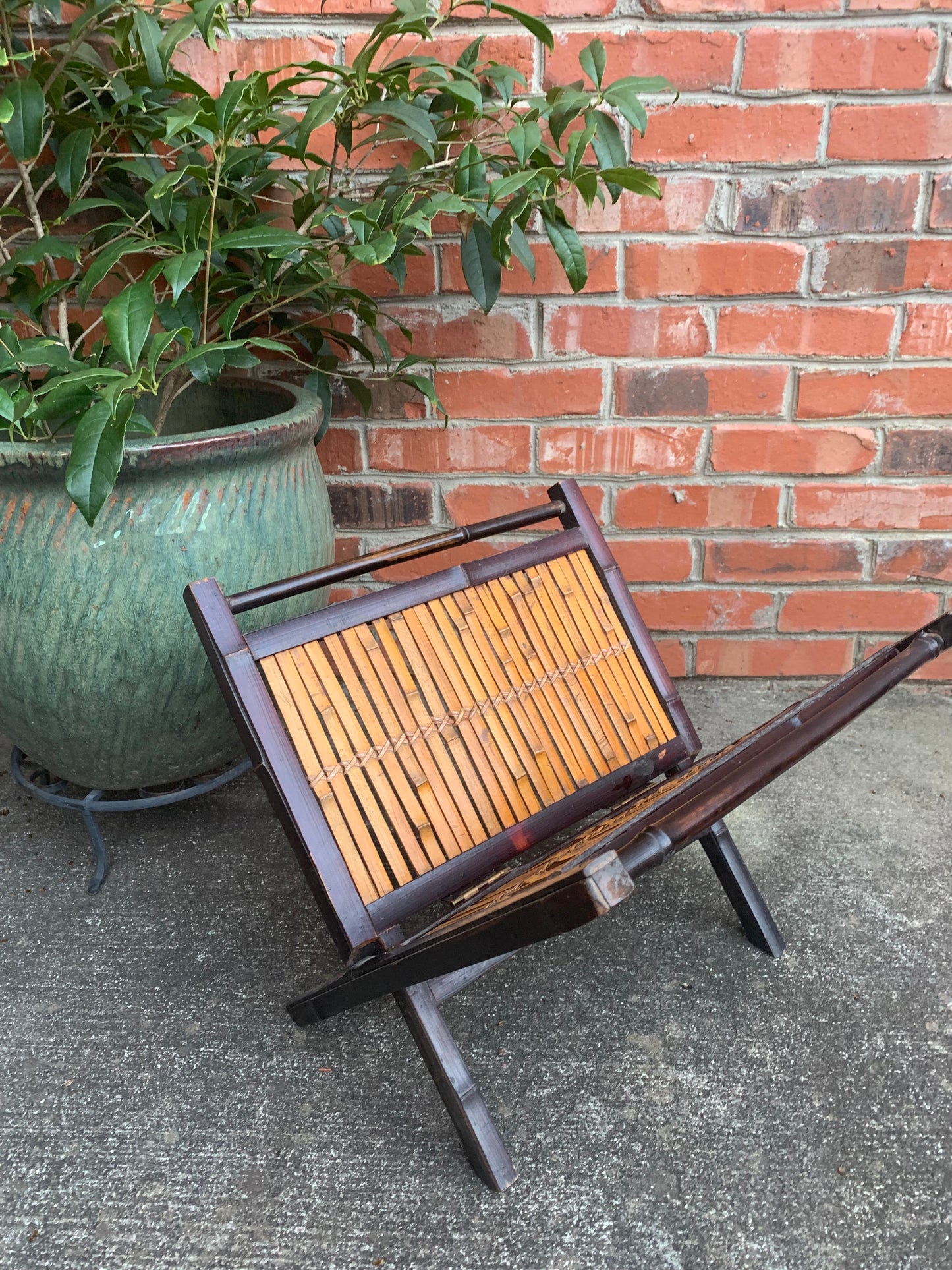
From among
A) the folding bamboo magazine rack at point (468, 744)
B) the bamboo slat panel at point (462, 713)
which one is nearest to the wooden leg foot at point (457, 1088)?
the folding bamboo magazine rack at point (468, 744)

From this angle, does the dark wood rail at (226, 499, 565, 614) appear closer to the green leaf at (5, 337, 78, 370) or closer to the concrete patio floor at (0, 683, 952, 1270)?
the green leaf at (5, 337, 78, 370)

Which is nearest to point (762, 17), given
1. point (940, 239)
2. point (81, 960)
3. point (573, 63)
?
point (573, 63)

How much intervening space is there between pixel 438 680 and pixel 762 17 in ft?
4.15

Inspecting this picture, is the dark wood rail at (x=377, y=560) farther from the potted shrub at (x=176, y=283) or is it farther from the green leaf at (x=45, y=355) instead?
the green leaf at (x=45, y=355)

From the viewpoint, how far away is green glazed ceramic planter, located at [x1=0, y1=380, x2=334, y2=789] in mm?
1292

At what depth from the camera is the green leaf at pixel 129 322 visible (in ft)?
3.40

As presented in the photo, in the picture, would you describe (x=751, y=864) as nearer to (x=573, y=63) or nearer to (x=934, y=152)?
(x=934, y=152)

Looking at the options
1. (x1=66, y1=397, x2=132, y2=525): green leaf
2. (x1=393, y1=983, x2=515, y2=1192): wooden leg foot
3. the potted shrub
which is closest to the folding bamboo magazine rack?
(x1=393, y1=983, x2=515, y2=1192): wooden leg foot

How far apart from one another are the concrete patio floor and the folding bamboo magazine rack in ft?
0.30

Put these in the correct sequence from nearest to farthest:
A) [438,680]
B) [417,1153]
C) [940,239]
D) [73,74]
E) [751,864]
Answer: [417,1153], [438,680], [73,74], [751,864], [940,239]

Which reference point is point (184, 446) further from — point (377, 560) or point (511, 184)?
point (511, 184)

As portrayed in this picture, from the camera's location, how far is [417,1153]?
3.61ft

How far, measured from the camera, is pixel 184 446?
4.14 ft

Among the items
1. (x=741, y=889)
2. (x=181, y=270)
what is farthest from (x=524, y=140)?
(x=741, y=889)
